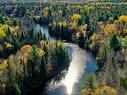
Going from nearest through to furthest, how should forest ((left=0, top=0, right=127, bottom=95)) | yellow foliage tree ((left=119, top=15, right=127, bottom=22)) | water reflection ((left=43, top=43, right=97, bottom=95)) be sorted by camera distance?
forest ((left=0, top=0, right=127, bottom=95)) → water reflection ((left=43, top=43, right=97, bottom=95)) → yellow foliage tree ((left=119, top=15, right=127, bottom=22))

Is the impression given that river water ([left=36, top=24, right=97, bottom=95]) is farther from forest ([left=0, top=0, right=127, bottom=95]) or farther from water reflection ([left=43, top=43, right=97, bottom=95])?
forest ([left=0, top=0, right=127, bottom=95])

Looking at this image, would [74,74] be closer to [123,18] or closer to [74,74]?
[74,74]

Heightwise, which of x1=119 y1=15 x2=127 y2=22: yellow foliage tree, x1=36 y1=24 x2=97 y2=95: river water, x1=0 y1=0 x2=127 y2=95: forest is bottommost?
x1=36 y1=24 x2=97 y2=95: river water

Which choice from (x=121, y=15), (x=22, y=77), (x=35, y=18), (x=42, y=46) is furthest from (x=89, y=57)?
(x=35, y=18)

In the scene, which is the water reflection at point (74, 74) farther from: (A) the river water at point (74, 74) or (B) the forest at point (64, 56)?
(B) the forest at point (64, 56)

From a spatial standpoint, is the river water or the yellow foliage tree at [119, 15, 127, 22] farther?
the yellow foliage tree at [119, 15, 127, 22]

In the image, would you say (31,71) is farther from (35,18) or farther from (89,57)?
(35,18)

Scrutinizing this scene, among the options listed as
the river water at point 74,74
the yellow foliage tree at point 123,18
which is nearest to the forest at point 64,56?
the yellow foliage tree at point 123,18

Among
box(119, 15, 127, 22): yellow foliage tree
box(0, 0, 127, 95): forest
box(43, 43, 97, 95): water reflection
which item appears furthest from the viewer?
box(119, 15, 127, 22): yellow foliage tree

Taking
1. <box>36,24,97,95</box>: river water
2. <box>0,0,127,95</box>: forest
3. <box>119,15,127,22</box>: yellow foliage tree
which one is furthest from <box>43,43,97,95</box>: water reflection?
<box>119,15,127,22</box>: yellow foliage tree
